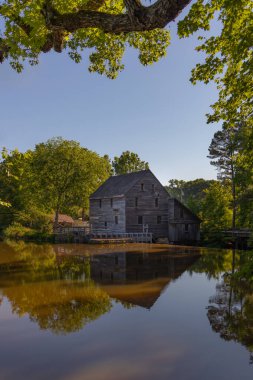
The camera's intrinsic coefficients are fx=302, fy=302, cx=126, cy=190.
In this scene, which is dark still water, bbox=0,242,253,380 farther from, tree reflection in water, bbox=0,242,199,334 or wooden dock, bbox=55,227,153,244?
wooden dock, bbox=55,227,153,244

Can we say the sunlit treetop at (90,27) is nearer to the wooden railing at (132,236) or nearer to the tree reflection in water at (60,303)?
the tree reflection in water at (60,303)

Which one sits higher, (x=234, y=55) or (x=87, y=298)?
(x=234, y=55)

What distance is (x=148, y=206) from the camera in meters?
39.7

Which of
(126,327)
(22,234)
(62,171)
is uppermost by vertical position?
(62,171)

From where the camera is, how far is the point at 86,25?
21.2 ft

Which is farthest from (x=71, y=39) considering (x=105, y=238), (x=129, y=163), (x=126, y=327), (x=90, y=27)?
(x=129, y=163)

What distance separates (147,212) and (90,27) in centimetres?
3347

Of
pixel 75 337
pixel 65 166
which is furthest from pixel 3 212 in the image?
pixel 75 337

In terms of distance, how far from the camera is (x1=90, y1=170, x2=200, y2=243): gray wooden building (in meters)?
38.5

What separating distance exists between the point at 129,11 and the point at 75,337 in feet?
24.4

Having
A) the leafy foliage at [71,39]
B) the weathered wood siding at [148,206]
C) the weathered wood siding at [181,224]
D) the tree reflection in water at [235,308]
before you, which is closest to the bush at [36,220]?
the weathered wood siding at [148,206]

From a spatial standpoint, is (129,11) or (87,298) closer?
(129,11)

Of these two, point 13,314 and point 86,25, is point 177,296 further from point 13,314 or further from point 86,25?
point 86,25

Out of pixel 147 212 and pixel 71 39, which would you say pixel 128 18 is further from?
pixel 147 212
